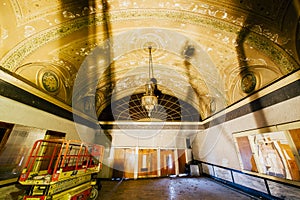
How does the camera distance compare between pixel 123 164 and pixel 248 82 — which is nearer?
pixel 248 82

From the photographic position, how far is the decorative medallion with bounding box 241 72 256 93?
4008mm

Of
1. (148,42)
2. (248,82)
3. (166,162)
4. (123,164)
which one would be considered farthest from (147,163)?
(148,42)

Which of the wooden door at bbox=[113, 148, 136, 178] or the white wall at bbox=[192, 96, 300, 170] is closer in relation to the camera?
the white wall at bbox=[192, 96, 300, 170]

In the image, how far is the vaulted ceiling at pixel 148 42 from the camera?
109 inches

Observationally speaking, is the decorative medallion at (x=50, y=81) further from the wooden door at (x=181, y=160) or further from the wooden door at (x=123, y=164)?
the wooden door at (x=181, y=160)

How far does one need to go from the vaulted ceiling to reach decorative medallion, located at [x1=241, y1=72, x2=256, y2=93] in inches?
1.3

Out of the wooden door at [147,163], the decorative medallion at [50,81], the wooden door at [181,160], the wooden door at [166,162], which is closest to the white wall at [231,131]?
the wooden door at [181,160]

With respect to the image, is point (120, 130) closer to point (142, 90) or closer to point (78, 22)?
point (142, 90)

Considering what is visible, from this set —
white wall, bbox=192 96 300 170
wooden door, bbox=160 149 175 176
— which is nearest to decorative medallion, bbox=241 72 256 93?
white wall, bbox=192 96 300 170

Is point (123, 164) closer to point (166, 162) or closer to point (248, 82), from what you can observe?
point (166, 162)

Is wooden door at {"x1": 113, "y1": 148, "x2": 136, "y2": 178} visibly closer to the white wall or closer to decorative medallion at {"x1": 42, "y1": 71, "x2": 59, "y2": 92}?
the white wall

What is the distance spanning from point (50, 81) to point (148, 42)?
3533 mm

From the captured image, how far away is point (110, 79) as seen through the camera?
19.5 ft

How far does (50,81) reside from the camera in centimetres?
403
